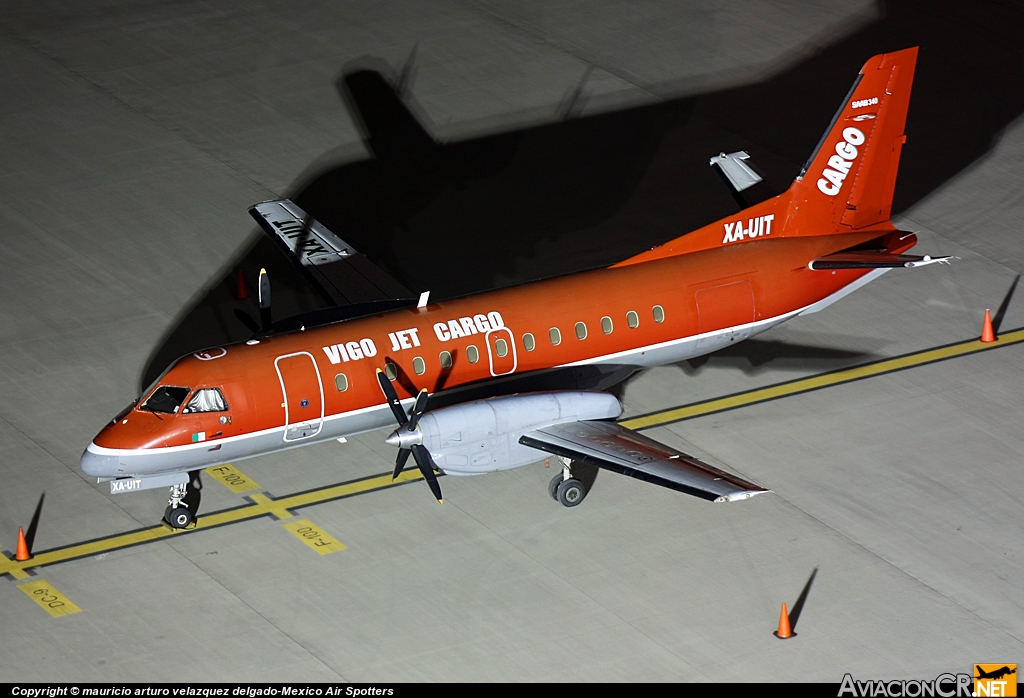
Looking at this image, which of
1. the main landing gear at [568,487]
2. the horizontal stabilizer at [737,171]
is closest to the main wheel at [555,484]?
the main landing gear at [568,487]

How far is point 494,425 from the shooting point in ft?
78.2

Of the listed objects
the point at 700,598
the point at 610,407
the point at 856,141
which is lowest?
the point at 700,598

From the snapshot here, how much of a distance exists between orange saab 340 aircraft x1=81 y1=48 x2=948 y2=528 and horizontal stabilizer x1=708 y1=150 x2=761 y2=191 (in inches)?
4.1

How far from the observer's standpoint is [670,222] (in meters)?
33.7

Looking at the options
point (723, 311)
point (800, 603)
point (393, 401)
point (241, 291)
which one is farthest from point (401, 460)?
point (241, 291)

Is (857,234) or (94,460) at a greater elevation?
(857,234)

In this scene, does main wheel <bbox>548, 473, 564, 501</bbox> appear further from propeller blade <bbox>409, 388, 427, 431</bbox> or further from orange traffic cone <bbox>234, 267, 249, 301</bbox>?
orange traffic cone <bbox>234, 267, 249, 301</bbox>

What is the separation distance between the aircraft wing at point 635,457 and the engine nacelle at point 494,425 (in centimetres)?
Result: 18

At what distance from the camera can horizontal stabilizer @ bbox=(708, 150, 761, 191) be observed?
96.9ft

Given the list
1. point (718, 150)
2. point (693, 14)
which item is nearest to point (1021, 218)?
point (718, 150)

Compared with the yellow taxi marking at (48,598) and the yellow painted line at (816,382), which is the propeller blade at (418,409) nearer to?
the yellow painted line at (816,382)

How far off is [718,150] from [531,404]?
14.2 m

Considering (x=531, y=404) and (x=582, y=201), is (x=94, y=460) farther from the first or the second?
(x=582, y=201)

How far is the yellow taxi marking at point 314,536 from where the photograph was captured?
24172mm
